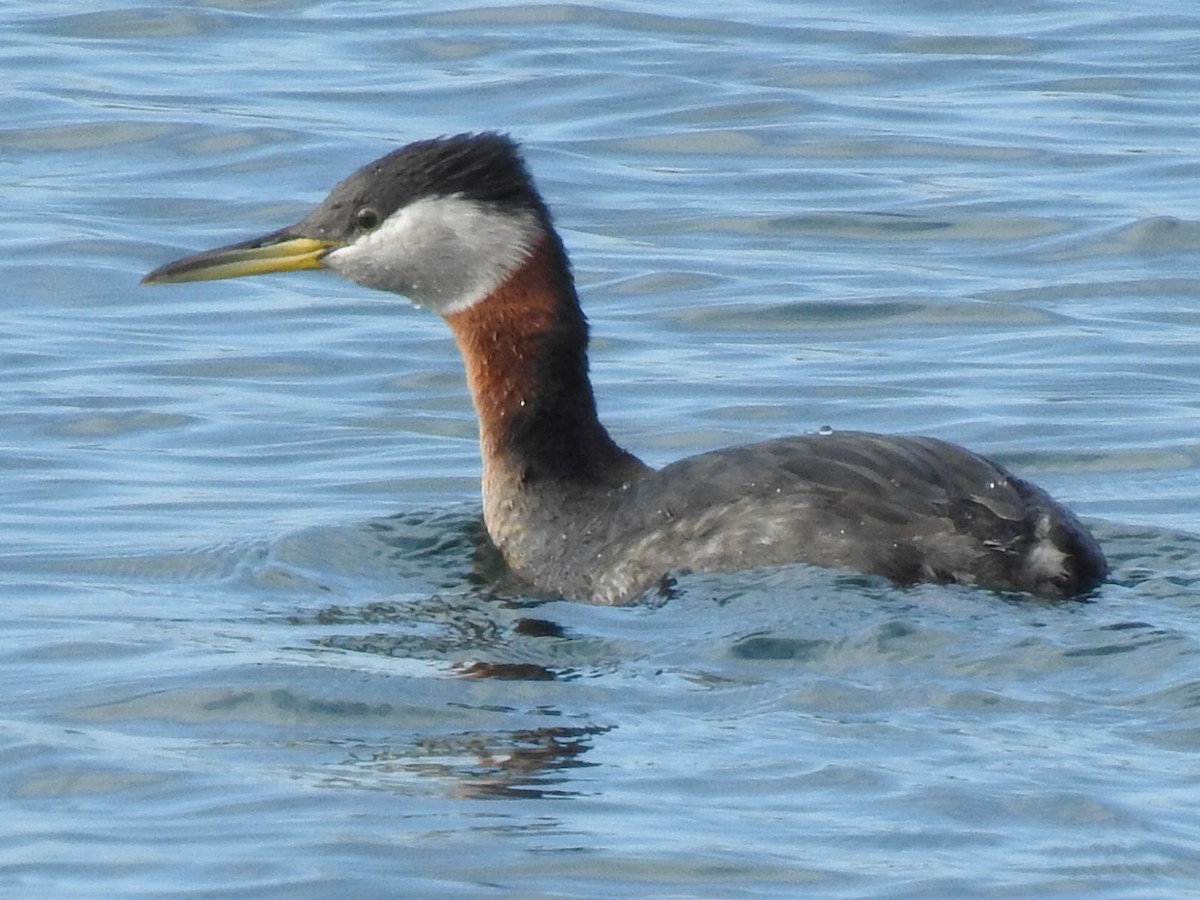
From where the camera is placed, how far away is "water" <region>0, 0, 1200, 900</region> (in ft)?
24.0

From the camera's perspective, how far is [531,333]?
1040 cm

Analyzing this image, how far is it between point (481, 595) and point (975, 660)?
2.21 meters

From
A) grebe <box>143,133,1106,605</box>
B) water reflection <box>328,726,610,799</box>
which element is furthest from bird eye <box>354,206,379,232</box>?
water reflection <box>328,726,610,799</box>

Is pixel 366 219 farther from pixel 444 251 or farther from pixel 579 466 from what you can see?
pixel 579 466

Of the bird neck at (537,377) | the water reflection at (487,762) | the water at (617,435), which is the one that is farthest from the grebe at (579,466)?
the water reflection at (487,762)

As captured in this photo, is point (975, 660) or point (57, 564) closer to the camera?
point (975, 660)

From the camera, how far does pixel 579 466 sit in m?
10.2

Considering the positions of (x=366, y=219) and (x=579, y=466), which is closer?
(x=579, y=466)

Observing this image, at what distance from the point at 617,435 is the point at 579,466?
2087 millimetres

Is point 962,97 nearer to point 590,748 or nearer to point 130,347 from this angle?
point 130,347

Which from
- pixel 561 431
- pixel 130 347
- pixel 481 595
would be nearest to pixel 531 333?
pixel 561 431

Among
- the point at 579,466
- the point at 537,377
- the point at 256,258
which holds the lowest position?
the point at 579,466

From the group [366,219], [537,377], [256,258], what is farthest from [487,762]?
[256,258]

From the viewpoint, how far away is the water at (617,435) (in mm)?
7316
